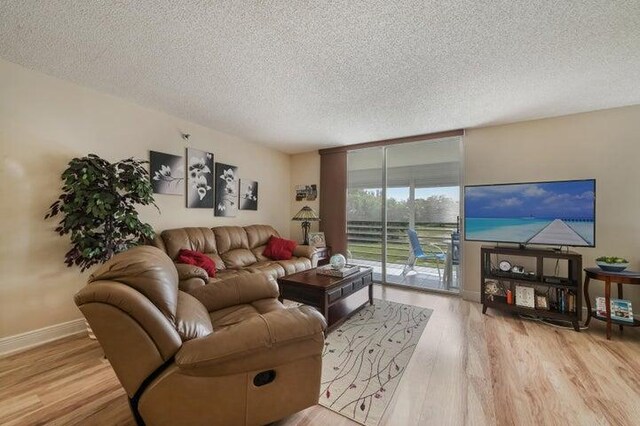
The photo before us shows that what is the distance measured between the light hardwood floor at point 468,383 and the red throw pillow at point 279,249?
208cm

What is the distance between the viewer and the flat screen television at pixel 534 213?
2584mm

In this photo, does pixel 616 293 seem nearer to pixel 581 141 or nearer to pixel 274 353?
pixel 581 141

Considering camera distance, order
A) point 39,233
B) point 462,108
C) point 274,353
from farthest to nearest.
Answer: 1. point 462,108
2. point 39,233
3. point 274,353

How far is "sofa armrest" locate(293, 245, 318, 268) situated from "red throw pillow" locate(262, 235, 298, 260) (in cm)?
8

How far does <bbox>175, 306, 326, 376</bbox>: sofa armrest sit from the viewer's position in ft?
3.39

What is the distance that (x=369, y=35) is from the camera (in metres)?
1.74

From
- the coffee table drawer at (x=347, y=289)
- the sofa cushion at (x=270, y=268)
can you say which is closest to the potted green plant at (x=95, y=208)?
the sofa cushion at (x=270, y=268)

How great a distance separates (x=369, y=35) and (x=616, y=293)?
12.2ft

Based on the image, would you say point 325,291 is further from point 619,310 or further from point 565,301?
point 619,310

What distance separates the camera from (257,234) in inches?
158

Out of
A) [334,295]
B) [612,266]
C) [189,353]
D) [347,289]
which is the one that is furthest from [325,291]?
[612,266]

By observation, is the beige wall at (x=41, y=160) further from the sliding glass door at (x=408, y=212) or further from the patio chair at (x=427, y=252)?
the patio chair at (x=427, y=252)

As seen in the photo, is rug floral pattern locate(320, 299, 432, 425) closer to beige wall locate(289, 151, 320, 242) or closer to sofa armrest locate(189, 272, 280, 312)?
sofa armrest locate(189, 272, 280, 312)

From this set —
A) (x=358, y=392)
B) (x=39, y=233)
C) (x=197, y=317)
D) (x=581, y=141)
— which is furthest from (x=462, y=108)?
(x=39, y=233)
